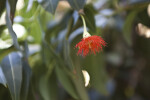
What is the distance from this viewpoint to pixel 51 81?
2.90 ft

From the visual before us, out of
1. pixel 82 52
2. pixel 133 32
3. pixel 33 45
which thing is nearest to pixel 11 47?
pixel 82 52

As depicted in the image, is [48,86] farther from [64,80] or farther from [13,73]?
[13,73]

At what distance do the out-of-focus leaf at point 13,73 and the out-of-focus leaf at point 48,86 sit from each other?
185 mm

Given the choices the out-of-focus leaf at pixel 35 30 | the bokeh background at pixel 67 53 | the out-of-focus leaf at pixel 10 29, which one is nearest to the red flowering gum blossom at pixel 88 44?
the bokeh background at pixel 67 53

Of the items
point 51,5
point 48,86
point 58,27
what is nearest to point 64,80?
point 48,86

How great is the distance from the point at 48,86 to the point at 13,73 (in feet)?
0.87

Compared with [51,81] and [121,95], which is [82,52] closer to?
[51,81]

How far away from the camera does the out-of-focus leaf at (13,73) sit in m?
0.58

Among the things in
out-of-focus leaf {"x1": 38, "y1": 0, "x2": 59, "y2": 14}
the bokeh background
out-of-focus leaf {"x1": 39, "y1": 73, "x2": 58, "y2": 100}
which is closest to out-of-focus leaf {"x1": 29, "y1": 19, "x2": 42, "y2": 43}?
the bokeh background

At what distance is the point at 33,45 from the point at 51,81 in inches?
7.5

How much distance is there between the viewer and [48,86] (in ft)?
2.81

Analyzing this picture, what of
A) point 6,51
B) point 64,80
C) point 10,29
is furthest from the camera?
point 64,80

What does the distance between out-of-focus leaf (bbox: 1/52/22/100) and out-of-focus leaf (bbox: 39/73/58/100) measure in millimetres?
185

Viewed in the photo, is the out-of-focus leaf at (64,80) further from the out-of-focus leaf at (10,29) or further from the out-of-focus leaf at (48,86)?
the out-of-focus leaf at (10,29)
